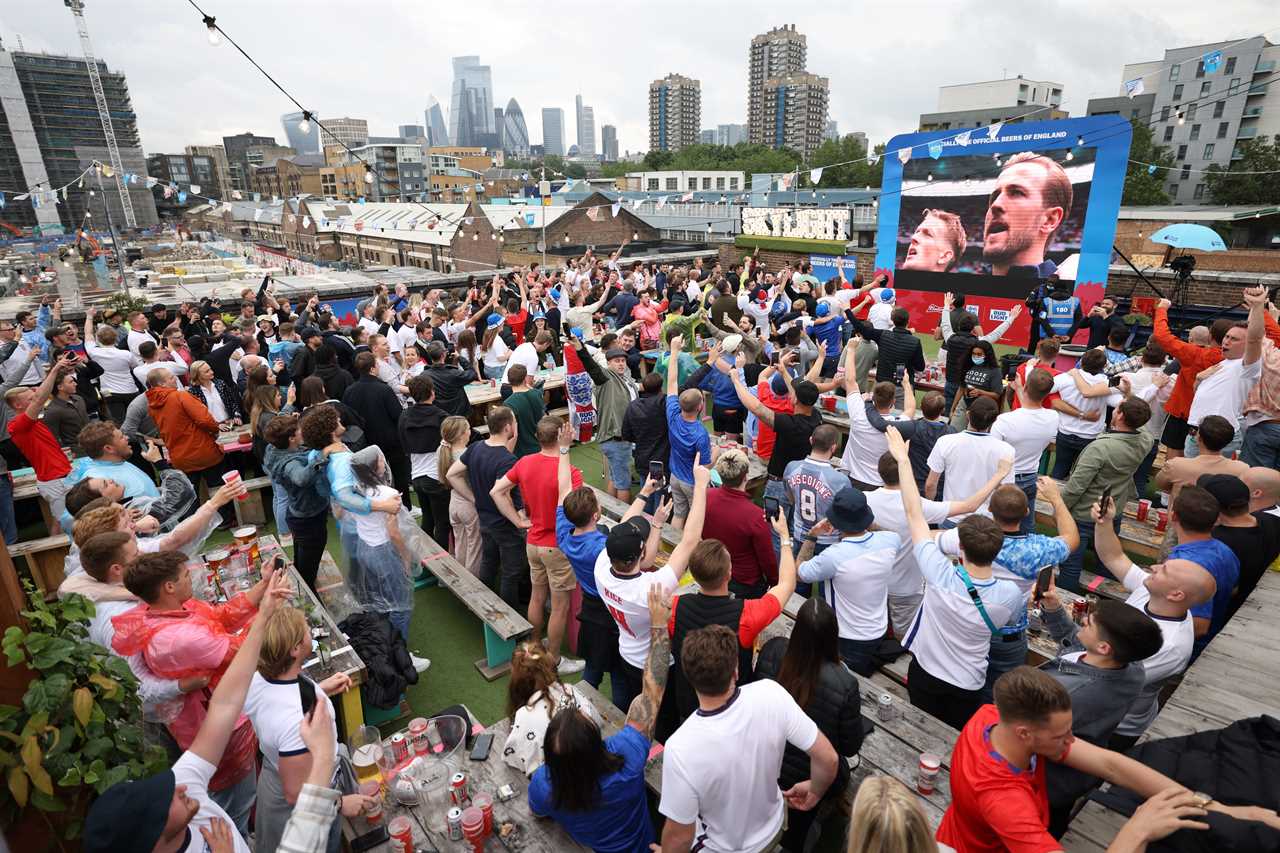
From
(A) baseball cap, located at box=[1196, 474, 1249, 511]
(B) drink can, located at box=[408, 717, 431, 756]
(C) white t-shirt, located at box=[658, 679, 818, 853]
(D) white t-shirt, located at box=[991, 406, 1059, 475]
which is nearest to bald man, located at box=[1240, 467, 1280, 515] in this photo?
(A) baseball cap, located at box=[1196, 474, 1249, 511]

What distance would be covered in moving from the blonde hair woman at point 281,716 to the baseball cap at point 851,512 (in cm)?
256

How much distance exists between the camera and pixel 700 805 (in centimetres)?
233

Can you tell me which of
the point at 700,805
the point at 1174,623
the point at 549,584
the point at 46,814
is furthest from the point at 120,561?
the point at 1174,623

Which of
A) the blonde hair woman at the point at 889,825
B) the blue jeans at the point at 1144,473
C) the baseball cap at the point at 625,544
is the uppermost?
the baseball cap at the point at 625,544

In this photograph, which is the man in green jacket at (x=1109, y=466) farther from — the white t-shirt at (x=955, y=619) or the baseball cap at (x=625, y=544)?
the baseball cap at (x=625, y=544)

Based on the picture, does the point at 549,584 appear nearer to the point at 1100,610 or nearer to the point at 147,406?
the point at 1100,610

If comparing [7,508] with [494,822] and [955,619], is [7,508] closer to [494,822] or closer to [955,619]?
[494,822]

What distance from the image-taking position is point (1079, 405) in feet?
19.6

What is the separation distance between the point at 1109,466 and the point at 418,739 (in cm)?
507

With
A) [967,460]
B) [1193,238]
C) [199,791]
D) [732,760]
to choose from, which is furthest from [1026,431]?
[1193,238]

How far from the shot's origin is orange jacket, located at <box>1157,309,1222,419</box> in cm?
597

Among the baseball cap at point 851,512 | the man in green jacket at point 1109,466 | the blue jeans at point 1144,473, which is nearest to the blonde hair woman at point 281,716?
the baseball cap at point 851,512

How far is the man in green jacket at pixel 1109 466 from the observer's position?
15.5 ft

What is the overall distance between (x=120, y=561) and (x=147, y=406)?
13.9ft
